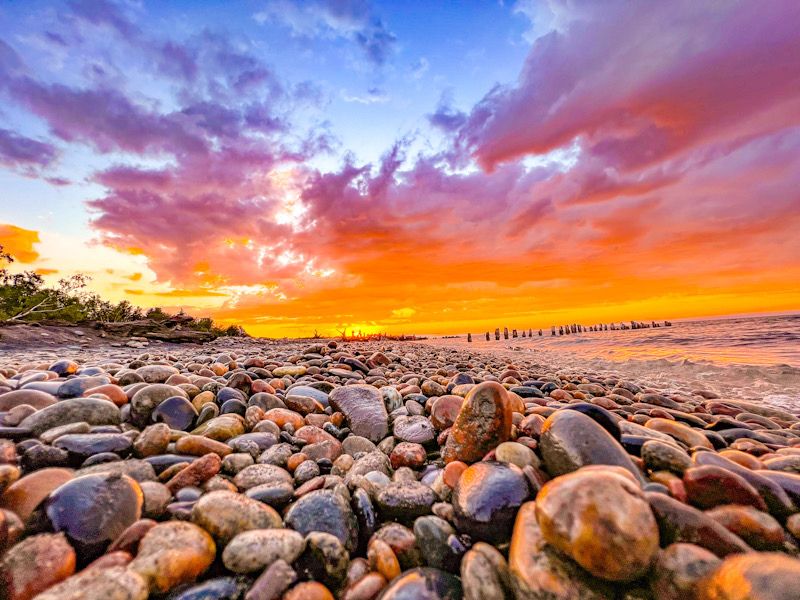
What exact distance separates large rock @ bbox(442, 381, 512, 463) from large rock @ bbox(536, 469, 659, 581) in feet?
3.01

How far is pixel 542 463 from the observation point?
2059mm

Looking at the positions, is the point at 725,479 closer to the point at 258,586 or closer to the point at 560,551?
the point at 560,551

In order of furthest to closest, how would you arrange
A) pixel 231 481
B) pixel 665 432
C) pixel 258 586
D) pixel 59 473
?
pixel 665 432 < pixel 231 481 < pixel 59 473 < pixel 258 586

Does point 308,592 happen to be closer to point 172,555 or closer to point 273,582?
point 273,582

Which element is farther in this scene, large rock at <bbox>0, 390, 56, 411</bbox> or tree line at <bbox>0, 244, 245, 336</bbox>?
tree line at <bbox>0, 244, 245, 336</bbox>

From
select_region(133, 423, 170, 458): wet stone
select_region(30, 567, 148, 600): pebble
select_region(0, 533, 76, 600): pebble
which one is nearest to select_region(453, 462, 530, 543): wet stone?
select_region(30, 567, 148, 600): pebble

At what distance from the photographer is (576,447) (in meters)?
1.92

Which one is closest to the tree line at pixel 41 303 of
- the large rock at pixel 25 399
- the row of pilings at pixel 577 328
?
the large rock at pixel 25 399

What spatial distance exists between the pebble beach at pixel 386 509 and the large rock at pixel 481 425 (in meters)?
0.01

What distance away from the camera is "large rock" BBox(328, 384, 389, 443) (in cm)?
331

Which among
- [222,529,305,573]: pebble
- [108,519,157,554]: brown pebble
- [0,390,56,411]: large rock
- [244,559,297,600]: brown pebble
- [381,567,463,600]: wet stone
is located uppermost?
[0,390,56,411]: large rock

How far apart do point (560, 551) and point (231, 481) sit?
1.92 metres

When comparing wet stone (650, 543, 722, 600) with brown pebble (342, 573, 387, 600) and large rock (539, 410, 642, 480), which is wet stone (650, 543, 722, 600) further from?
brown pebble (342, 573, 387, 600)

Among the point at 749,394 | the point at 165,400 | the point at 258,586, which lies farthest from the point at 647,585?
the point at 749,394
